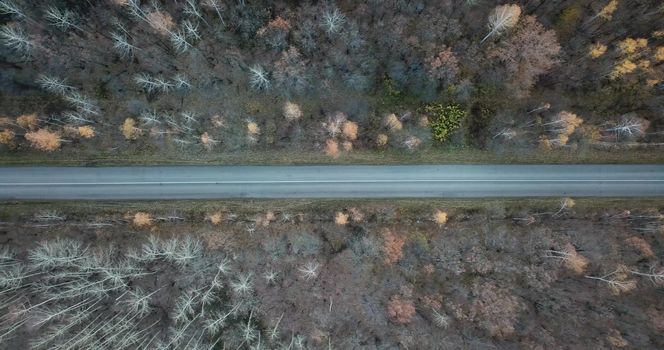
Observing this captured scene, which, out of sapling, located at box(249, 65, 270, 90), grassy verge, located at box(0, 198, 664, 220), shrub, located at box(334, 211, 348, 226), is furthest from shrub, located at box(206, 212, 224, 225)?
sapling, located at box(249, 65, 270, 90)

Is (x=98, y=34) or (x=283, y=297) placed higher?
(x=98, y=34)

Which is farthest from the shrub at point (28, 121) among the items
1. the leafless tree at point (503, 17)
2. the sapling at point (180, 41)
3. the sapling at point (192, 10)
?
the leafless tree at point (503, 17)

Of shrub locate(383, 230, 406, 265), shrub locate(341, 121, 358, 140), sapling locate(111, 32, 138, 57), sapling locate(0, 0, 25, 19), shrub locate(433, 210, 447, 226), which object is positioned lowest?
shrub locate(383, 230, 406, 265)

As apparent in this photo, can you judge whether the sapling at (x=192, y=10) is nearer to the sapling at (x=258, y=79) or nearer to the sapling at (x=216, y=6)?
the sapling at (x=216, y=6)

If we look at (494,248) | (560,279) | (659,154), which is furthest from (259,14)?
(659,154)

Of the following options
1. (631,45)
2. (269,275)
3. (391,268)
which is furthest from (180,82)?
(631,45)

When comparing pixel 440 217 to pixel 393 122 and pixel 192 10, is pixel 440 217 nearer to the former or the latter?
pixel 393 122

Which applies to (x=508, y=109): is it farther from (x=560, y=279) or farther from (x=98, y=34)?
(x=98, y=34)

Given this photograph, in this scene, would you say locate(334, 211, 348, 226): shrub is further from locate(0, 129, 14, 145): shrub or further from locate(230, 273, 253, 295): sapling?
locate(0, 129, 14, 145): shrub
